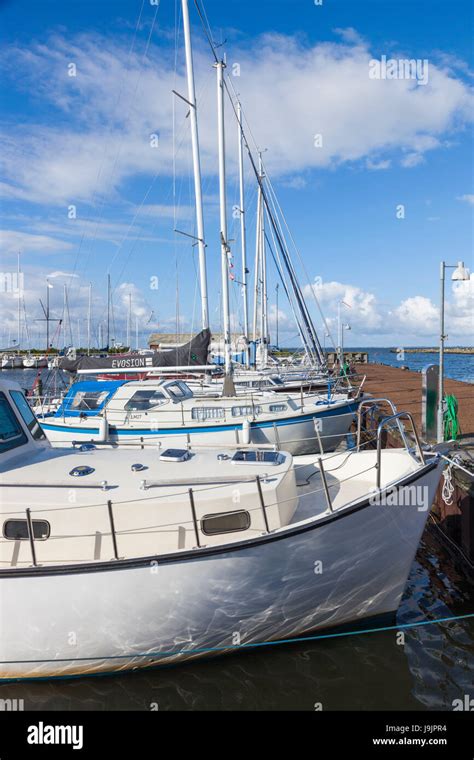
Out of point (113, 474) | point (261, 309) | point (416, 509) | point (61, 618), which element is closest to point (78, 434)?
point (113, 474)

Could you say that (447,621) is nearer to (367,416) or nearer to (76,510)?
(76,510)

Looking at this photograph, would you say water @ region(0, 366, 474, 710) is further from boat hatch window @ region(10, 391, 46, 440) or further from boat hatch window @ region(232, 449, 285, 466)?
boat hatch window @ region(10, 391, 46, 440)

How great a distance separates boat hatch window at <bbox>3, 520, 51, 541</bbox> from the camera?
507cm

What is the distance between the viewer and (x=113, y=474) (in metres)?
5.76

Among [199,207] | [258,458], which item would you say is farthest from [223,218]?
[258,458]

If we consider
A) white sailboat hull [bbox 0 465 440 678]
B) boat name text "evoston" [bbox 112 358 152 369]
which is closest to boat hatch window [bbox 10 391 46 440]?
white sailboat hull [bbox 0 465 440 678]

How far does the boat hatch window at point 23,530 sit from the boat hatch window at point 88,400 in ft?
26.1

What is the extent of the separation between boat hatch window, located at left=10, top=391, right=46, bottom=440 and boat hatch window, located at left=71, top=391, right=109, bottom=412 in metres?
6.13

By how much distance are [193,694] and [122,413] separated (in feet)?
27.0

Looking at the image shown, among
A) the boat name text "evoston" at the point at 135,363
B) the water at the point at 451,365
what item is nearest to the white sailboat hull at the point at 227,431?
the boat name text "evoston" at the point at 135,363

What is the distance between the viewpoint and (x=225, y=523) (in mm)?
5285

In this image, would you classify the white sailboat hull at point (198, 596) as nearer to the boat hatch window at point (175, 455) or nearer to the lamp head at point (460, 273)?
the boat hatch window at point (175, 455)
